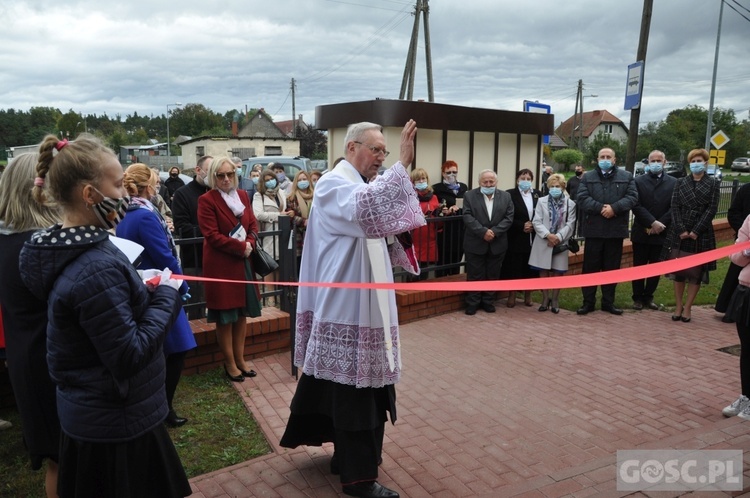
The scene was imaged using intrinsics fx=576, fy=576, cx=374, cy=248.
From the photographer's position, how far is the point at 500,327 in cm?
658

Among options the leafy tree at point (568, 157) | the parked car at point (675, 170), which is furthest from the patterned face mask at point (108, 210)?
the leafy tree at point (568, 157)

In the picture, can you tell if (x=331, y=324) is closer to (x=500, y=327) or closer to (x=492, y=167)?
(x=500, y=327)

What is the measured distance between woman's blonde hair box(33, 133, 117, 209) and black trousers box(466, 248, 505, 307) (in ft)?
18.4

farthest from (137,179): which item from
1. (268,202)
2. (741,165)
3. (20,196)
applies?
(741,165)

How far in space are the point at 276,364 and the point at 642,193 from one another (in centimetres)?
532

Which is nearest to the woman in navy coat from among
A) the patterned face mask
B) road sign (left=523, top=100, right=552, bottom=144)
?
the patterned face mask

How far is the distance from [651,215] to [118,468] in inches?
279

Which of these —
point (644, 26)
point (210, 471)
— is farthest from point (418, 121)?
point (644, 26)

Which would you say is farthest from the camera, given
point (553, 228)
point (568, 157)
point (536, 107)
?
point (568, 157)

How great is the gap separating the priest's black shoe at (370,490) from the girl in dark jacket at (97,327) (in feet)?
4.04

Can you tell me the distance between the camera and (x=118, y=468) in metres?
2.14

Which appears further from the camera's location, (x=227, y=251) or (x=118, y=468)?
(x=227, y=251)

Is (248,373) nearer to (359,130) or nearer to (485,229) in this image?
(359,130)

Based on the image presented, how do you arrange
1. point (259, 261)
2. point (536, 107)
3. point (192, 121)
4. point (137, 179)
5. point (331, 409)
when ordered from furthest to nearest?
1. point (192, 121)
2. point (536, 107)
3. point (259, 261)
4. point (137, 179)
5. point (331, 409)
